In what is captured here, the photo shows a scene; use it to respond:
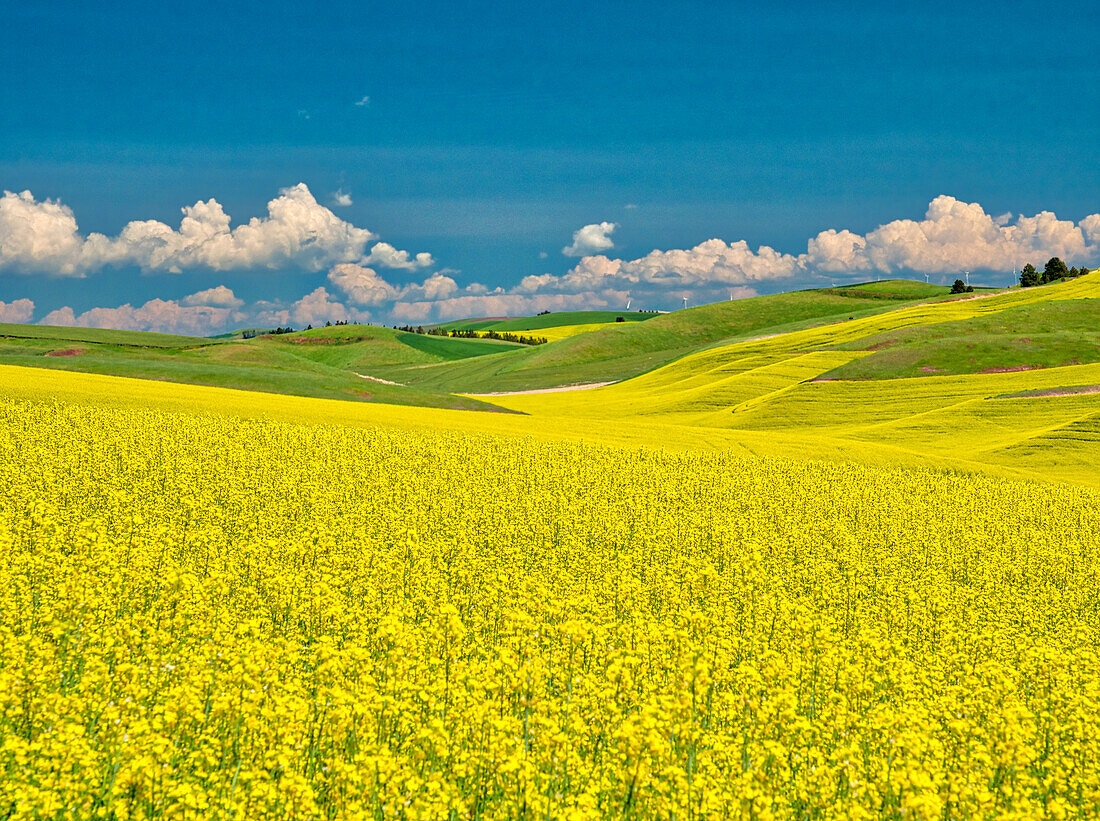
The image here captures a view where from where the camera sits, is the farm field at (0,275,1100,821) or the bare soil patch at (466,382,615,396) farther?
the bare soil patch at (466,382,615,396)

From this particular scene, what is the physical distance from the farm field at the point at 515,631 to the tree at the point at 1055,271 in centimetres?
15035

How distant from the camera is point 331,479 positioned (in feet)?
67.5

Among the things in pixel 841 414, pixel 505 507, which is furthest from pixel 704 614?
pixel 841 414

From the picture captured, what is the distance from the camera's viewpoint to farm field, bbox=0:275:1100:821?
609cm

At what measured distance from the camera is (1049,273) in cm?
15012

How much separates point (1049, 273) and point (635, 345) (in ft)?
314

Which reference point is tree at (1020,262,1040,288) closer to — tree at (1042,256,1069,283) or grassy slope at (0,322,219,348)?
tree at (1042,256,1069,283)

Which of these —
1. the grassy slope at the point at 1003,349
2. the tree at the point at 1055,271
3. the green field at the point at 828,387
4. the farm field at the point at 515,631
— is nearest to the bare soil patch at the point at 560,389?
the green field at the point at 828,387

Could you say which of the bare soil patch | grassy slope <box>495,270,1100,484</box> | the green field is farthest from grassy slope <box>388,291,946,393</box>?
grassy slope <box>495,270,1100,484</box>

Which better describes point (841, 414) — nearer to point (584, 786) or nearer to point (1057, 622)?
point (1057, 622)

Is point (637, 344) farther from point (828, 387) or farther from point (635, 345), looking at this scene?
point (828, 387)

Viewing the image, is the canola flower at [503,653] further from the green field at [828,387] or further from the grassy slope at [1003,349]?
the grassy slope at [1003,349]

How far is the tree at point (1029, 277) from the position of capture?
149125 millimetres

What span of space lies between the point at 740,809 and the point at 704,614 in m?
5.41
